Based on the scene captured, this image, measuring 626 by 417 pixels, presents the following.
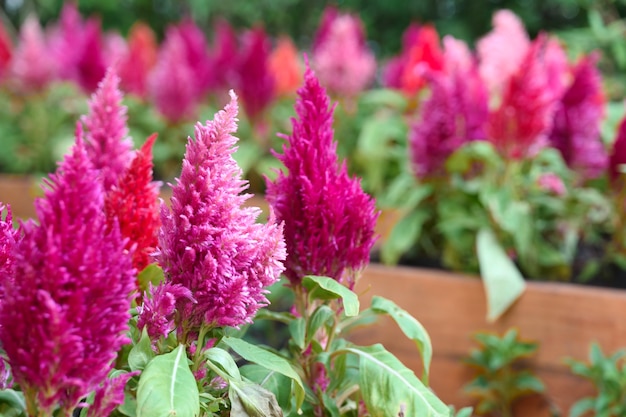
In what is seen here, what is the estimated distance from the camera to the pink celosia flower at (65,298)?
81 cm

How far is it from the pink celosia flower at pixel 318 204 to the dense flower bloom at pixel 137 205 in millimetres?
197

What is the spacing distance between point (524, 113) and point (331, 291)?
4.38 feet

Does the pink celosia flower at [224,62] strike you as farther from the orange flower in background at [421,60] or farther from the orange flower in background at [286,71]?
the orange flower in background at [421,60]

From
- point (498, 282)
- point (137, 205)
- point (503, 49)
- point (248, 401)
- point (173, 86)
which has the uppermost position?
point (503, 49)

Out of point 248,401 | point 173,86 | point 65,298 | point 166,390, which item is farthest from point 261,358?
point 173,86

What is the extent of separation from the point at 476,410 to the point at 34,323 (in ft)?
5.51

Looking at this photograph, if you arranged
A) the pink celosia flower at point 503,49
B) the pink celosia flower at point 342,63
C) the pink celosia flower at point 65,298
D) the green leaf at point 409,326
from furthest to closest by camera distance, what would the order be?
the pink celosia flower at point 342,63 < the pink celosia flower at point 503,49 < the green leaf at point 409,326 < the pink celosia flower at point 65,298

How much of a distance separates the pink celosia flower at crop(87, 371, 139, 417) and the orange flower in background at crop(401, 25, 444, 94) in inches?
93.8

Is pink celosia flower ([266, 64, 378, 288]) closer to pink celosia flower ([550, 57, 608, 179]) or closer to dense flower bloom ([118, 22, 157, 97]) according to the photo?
pink celosia flower ([550, 57, 608, 179])

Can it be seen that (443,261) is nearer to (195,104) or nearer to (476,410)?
(476,410)

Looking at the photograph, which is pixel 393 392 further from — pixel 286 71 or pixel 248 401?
pixel 286 71

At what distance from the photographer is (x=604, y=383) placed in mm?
1864

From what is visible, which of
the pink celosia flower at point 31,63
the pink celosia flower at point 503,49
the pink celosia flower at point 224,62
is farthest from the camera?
the pink celosia flower at point 31,63

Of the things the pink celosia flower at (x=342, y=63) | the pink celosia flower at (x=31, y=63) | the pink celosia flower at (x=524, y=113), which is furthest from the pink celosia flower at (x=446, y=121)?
the pink celosia flower at (x=31, y=63)
